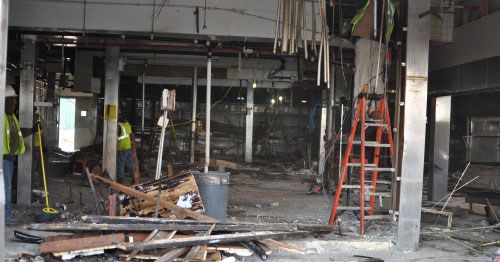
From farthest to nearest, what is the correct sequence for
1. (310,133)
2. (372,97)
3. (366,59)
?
(310,133) < (366,59) < (372,97)

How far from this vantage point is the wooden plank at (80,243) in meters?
5.93

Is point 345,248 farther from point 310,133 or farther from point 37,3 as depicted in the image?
point 310,133

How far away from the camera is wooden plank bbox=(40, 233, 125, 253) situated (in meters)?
5.93

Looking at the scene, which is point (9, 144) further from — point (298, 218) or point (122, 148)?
point (298, 218)

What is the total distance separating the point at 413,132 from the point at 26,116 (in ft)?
23.2

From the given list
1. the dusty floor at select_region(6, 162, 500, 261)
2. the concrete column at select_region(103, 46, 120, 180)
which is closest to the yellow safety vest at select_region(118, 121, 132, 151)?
the concrete column at select_region(103, 46, 120, 180)

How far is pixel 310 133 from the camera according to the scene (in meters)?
19.7

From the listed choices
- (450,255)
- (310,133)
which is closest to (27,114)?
(450,255)

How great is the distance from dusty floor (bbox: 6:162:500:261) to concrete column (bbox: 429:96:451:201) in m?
1.52

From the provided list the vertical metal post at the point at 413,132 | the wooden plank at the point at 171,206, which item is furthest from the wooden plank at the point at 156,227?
the vertical metal post at the point at 413,132

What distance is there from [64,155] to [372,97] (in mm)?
16918

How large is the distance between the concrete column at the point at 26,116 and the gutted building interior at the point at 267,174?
3cm

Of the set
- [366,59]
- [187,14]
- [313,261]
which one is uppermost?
[187,14]

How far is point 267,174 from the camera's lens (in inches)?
676
